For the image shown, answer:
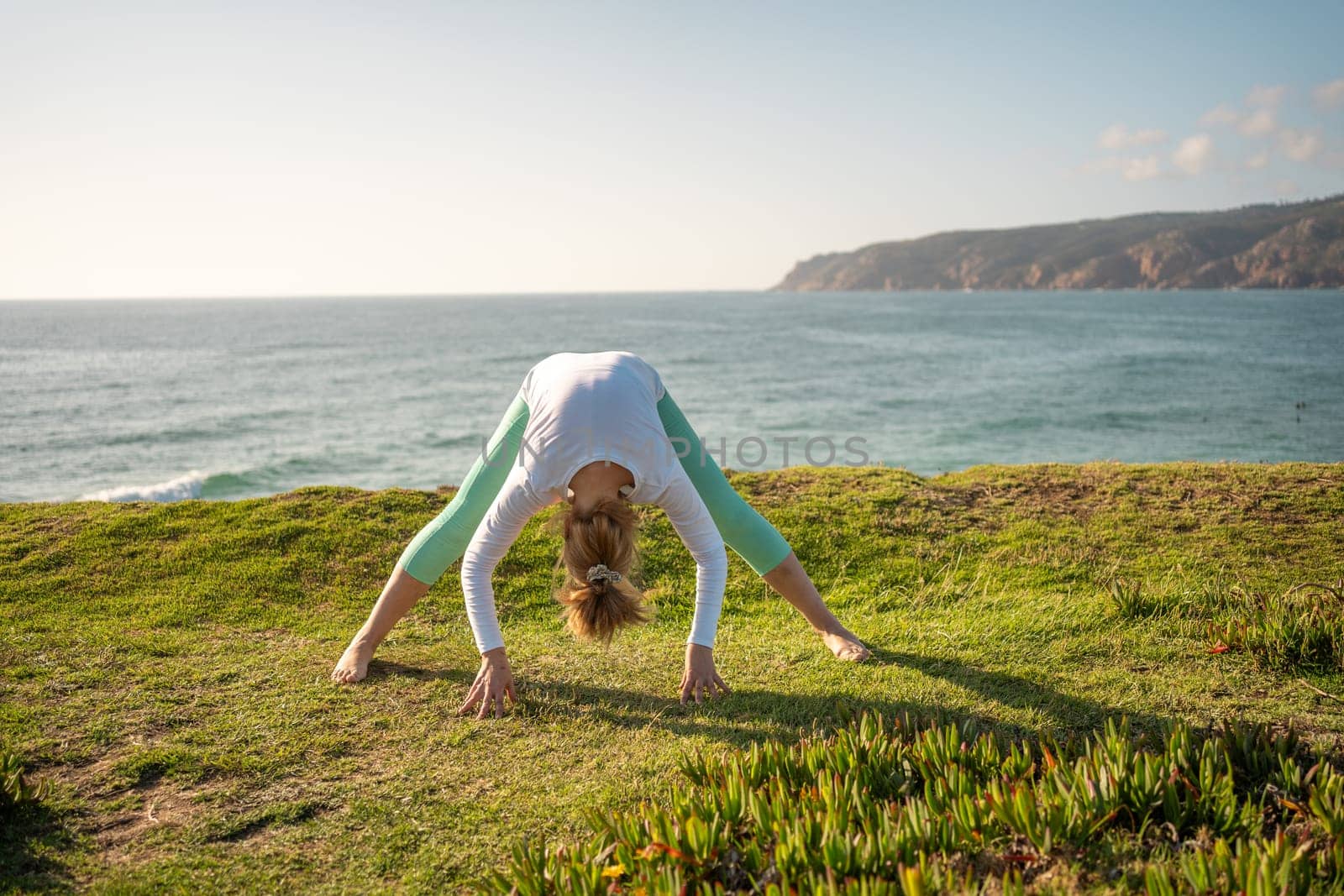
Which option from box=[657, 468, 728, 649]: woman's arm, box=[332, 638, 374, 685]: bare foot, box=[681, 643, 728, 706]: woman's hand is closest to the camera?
box=[657, 468, 728, 649]: woman's arm

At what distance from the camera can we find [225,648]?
5020 mm

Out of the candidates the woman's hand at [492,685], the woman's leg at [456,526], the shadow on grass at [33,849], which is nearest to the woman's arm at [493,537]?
the woman's hand at [492,685]

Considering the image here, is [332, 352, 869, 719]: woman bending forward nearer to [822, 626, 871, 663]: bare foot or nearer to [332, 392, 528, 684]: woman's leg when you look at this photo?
[332, 392, 528, 684]: woman's leg

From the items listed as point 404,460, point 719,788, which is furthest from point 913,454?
Answer: point 719,788

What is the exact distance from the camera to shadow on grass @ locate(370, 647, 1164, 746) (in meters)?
3.88

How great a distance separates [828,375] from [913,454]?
21563mm

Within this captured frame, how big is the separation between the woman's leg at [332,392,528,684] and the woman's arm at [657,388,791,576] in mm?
821

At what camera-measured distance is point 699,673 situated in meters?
4.02

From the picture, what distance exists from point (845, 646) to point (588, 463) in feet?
7.05

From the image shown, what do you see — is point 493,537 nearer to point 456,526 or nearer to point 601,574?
point 601,574

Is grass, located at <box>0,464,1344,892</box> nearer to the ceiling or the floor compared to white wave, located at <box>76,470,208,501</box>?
nearer to the ceiling

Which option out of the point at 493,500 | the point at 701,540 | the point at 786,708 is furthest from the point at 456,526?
the point at 786,708

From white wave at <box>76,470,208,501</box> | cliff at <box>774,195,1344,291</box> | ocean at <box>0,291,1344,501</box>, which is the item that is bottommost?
white wave at <box>76,470,208,501</box>

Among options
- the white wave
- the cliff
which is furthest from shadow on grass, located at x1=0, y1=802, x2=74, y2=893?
the cliff
